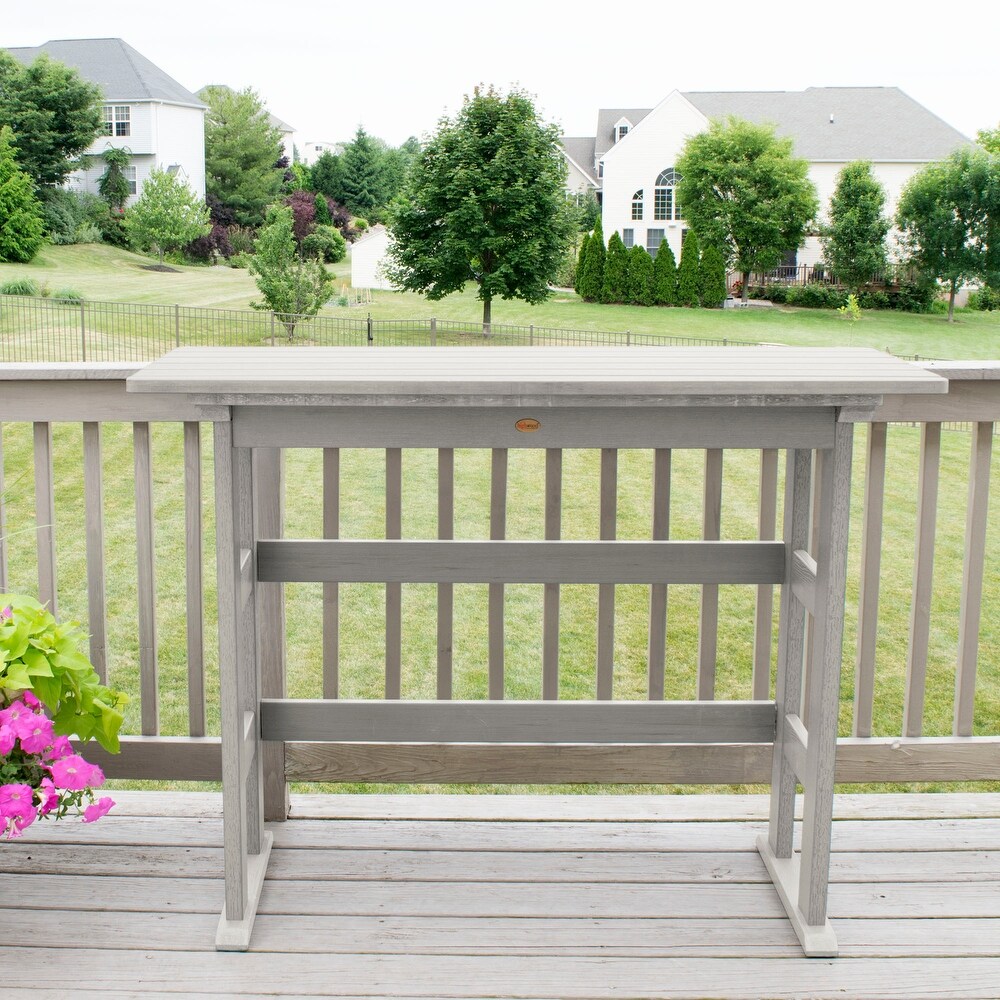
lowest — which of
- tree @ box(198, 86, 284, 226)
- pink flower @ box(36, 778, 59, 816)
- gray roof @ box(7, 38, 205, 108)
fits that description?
pink flower @ box(36, 778, 59, 816)

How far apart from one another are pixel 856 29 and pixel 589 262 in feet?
88.1

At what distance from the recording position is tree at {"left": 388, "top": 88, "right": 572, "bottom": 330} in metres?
23.9

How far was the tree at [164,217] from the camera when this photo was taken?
31984mm

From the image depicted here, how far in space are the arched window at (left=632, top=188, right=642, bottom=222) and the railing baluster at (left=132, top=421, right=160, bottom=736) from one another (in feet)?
118

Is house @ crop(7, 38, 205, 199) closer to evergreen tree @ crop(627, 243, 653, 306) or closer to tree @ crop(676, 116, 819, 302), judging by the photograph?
evergreen tree @ crop(627, 243, 653, 306)

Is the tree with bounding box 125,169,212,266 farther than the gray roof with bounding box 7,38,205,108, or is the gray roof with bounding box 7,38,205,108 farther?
the gray roof with bounding box 7,38,205,108

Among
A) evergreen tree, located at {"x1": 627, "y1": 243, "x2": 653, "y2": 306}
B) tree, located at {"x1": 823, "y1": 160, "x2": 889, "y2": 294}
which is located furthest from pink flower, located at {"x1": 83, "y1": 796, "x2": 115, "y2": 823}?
tree, located at {"x1": 823, "y1": 160, "x2": 889, "y2": 294}

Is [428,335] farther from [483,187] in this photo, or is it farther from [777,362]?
[777,362]

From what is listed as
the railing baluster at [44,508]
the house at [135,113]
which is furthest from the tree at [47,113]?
the railing baluster at [44,508]

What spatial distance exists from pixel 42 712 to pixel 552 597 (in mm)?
926

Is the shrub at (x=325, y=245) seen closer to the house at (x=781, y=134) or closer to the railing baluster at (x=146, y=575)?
the house at (x=781, y=134)

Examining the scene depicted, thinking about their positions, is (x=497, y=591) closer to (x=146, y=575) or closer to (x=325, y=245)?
(x=146, y=575)

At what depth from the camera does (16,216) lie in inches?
1139

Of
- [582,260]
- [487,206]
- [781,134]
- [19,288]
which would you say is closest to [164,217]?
[19,288]
